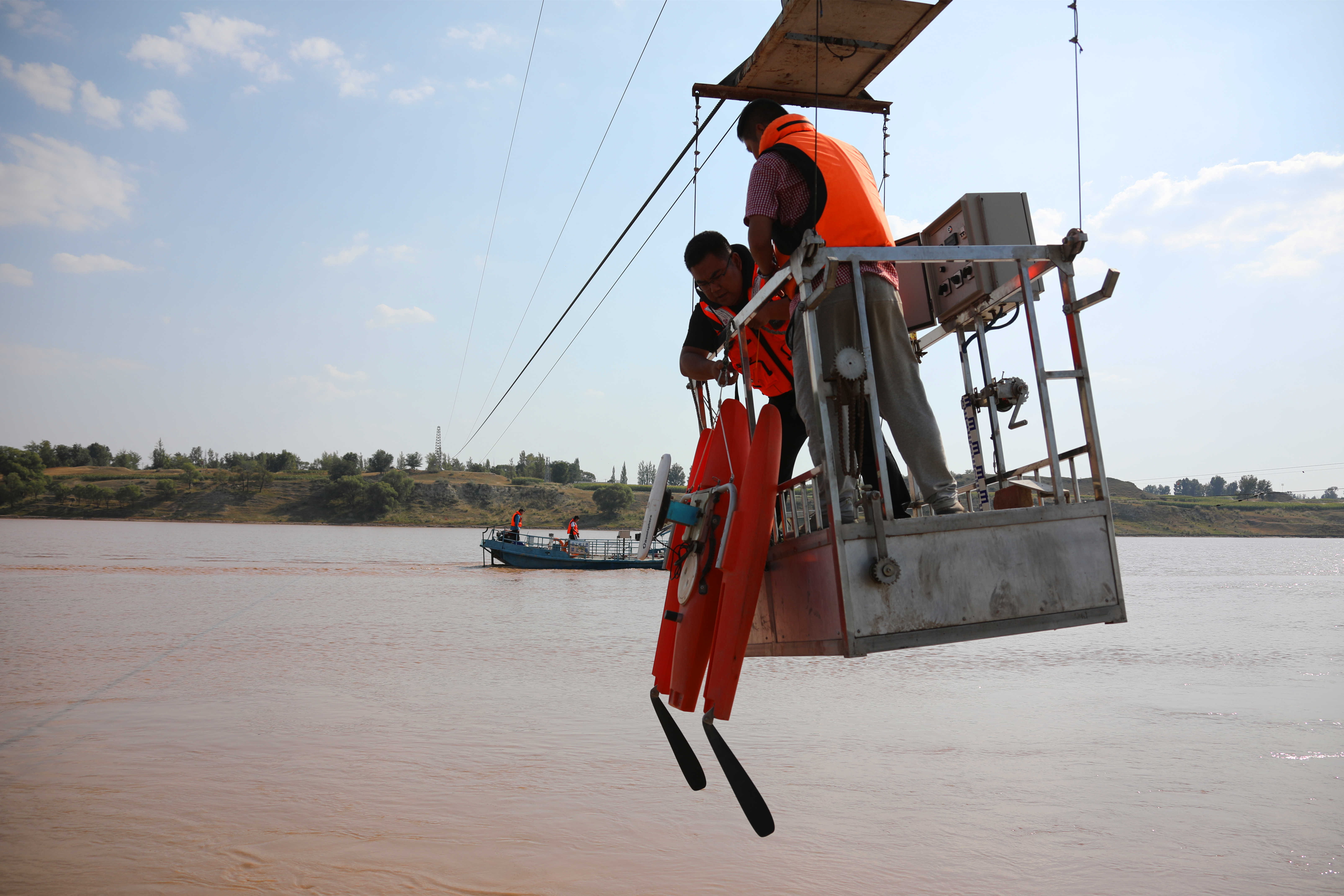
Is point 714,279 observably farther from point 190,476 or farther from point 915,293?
point 190,476

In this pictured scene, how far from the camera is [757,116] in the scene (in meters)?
4.05

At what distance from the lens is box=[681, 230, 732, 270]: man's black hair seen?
3885mm

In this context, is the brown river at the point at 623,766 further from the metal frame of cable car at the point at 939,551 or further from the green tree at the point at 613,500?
the green tree at the point at 613,500

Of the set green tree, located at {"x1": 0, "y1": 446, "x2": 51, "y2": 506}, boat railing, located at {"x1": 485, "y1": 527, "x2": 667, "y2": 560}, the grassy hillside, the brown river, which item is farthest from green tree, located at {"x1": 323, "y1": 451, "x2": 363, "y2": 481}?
the brown river

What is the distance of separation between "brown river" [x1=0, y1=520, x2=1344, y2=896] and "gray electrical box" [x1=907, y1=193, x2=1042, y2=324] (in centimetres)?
473

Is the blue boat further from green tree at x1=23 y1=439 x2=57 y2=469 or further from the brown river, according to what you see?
green tree at x1=23 y1=439 x2=57 y2=469

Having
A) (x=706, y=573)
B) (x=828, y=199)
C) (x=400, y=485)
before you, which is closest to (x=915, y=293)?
(x=828, y=199)

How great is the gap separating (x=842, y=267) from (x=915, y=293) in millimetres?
1709

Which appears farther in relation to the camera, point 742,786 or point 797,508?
point 797,508

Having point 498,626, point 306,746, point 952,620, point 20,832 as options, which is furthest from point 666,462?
point 498,626

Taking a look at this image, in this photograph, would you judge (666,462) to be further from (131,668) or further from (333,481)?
(333,481)

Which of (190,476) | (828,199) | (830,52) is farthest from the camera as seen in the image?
(190,476)

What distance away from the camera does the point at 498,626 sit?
21.2 metres

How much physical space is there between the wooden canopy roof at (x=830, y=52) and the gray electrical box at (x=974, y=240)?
37.6 inches
